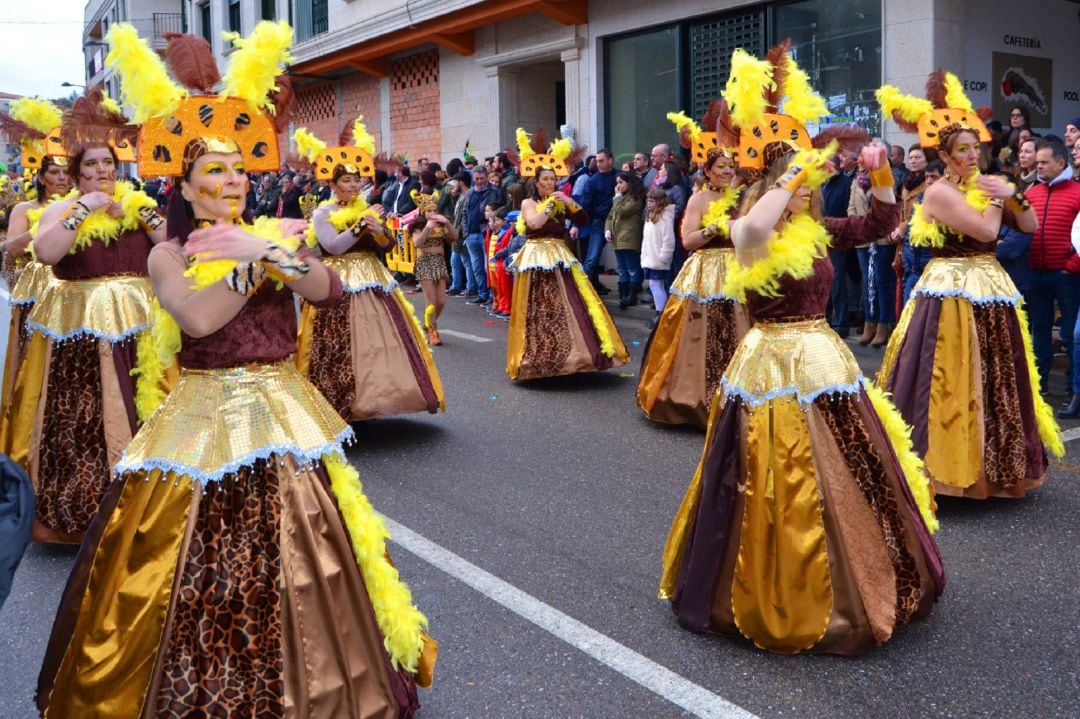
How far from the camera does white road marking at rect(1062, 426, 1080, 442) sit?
6.42 metres

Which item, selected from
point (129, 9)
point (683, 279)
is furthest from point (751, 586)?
point (129, 9)

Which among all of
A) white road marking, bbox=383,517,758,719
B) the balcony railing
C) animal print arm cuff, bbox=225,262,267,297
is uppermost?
the balcony railing

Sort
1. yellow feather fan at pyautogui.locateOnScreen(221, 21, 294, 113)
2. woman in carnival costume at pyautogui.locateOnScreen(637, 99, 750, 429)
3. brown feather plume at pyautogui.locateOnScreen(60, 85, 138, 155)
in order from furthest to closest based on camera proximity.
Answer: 1. woman in carnival costume at pyautogui.locateOnScreen(637, 99, 750, 429)
2. brown feather plume at pyautogui.locateOnScreen(60, 85, 138, 155)
3. yellow feather fan at pyautogui.locateOnScreen(221, 21, 294, 113)

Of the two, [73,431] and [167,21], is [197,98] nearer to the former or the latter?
[73,431]

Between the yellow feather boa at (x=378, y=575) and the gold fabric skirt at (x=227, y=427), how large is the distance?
125 millimetres

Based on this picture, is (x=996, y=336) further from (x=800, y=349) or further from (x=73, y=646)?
(x=73, y=646)

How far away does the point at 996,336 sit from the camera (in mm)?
5164

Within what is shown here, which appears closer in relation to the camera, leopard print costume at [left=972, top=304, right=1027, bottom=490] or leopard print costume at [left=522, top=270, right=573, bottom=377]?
leopard print costume at [left=972, top=304, right=1027, bottom=490]

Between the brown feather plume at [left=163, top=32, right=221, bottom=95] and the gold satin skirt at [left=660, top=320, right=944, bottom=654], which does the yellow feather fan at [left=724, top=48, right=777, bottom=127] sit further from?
the brown feather plume at [left=163, top=32, right=221, bottom=95]

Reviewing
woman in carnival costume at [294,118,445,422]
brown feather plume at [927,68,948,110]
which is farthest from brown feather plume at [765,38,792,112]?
woman in carnival costume at [294,118,445,422]

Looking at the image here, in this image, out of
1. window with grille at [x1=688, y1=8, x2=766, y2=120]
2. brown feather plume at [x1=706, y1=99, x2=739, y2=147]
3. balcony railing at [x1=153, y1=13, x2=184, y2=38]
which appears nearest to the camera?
brown feather plume at [x1=706, y1=99, x2=739, y2=147]

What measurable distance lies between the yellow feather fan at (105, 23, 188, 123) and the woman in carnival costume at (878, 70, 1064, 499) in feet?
11.9

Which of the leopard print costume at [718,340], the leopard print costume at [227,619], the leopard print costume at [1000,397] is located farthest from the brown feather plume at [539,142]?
the leopard print costume at [227,619]

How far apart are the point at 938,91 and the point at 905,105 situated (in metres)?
0.24
